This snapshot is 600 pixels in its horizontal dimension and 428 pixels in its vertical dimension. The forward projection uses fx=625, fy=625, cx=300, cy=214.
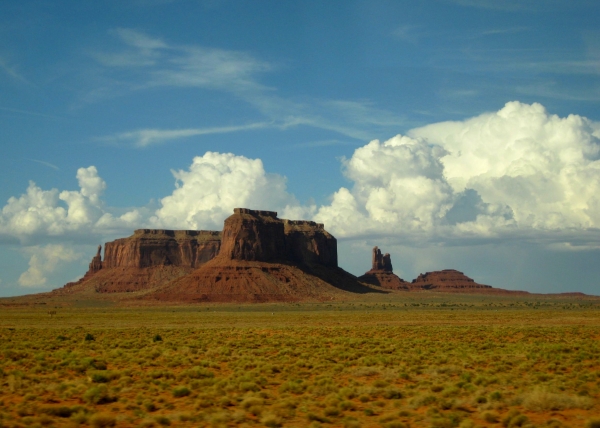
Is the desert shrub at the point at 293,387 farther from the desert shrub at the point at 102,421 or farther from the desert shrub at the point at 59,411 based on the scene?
the desert shrub at the point at 59,411

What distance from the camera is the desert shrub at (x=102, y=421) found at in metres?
16.7

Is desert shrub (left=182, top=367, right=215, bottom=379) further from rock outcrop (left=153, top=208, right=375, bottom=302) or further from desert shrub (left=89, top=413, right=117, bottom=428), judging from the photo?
rock outcrop (left=153, top=208, right=375, bottom=302)

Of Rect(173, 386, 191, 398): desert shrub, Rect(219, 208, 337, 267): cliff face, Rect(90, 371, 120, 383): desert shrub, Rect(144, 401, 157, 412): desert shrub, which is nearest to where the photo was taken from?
Rect(144, 401, 157, 412): desert shrub

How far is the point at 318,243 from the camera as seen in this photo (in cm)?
19738

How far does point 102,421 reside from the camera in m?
16.8

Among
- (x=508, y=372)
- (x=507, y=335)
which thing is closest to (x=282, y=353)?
(x=508, y=372)

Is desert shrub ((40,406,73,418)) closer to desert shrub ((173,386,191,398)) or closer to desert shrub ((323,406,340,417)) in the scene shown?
desert shrub ((173,386,191,398))

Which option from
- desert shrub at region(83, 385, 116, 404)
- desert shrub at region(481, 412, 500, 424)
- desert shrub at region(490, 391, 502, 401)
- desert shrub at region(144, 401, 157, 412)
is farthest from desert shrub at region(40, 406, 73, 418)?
desert shrub at region(490, 391, 502, 401)

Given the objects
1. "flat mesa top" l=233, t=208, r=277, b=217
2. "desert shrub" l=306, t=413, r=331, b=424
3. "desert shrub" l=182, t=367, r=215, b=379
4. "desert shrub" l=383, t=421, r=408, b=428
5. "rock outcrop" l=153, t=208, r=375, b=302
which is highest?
"flat mesa top" l=233, t=208, r=277, b=217

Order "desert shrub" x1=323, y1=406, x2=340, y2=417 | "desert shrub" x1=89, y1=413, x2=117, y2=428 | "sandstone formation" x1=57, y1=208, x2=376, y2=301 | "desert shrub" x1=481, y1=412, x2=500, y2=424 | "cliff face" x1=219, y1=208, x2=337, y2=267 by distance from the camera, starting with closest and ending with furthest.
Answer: "desert shrub" x1=89, y1=413, x2=117, y2=428 → "desert shrub" x1=481, y1=412, x2=500, y2=424 → "desert shrub" x1=323, y1=406, x2=340, y2=417 → "sandstone formation" x1=57, y1=208, x2=376, y2=301 → "cliff face" x1=219, y1=208, x2=337, y2=267

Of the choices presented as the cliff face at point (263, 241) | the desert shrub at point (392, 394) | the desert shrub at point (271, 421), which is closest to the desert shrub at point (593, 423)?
the desert shrub at point (392, 394)

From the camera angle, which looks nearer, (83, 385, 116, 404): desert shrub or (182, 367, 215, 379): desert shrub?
(83, 385, 116, 404): desert shrub

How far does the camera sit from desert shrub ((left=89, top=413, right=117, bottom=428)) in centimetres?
1670

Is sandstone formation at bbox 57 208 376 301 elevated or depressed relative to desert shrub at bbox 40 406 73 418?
elevated
